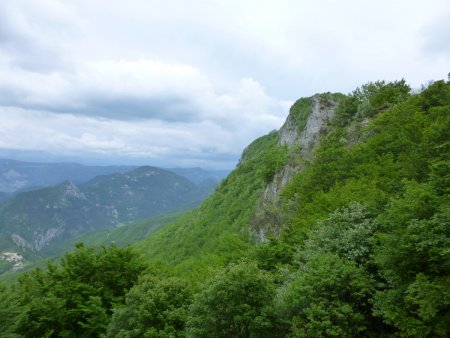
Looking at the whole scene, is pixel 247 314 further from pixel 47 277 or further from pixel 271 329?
pixel 47 277

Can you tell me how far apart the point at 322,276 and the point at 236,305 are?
15.4ft

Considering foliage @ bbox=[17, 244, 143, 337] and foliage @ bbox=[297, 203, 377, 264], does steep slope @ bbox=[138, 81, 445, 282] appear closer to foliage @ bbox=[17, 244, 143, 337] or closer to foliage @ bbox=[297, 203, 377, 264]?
foliage @ bbox=[297, 203, 377, 264]

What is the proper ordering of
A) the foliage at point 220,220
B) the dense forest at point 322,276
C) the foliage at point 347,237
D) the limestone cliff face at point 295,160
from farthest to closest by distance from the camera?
the foliage at point 220,220 → the limestone cliff face at point 295,160 → the foliage at point 347,237 → the dense forest at point 322,276

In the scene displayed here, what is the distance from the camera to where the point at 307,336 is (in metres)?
16.4

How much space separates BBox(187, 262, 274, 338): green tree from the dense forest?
0.06m

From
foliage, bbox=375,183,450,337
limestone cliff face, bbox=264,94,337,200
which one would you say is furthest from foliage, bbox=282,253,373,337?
limestone cliff face, bbox=264,94,337,200

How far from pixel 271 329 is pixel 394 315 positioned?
21.4 ft

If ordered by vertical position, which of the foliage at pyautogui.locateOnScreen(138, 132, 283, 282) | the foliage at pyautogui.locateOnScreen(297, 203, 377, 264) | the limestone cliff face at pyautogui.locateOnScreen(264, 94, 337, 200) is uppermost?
the limestone cliff face at pyautogui.locateOnScreen(264, 94, 337, 200)

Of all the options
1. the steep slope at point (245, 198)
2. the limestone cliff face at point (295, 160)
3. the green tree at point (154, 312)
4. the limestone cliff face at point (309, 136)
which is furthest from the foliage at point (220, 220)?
the green tree at point (154, 312)

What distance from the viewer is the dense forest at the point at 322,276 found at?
1573 centimetres

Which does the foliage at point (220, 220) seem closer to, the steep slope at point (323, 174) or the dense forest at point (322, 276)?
the steep slope at point (323, 174)

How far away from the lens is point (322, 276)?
17500mm

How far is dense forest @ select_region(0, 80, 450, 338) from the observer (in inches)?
619

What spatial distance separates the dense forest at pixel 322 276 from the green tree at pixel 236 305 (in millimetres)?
58
